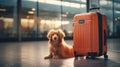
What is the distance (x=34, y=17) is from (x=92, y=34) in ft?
45.0

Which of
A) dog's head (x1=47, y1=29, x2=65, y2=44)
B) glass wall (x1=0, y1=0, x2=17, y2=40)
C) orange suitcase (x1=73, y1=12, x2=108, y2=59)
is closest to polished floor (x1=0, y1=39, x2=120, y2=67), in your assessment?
orange suitcase (x1=73, y1=12, x2=108, y2=59)

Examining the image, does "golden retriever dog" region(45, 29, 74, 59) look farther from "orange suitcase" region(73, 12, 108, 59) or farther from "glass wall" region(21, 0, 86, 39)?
"glass wall" region(21, 0, 86, 39)

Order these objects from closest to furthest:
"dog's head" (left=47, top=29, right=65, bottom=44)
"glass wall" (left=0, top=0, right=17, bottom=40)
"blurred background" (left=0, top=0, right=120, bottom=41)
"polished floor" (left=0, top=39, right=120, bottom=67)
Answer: "polished floor" (left=0, top=39, right=120, bottom=67) → "dog's head" (left=47, top=29, right=65, bottom=44) → "glass wall" (left=0, top=0, right=17, bottom=40) → "blurred background" (left=0, top=0, right=120, bottom=41)

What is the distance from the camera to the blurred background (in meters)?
17.3

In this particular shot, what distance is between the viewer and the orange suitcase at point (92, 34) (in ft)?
17.2

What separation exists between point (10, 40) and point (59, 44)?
1218 cm

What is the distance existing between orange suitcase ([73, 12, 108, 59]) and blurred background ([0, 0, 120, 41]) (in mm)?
12091

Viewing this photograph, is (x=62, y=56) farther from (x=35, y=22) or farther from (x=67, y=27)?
(x=67, y=27)

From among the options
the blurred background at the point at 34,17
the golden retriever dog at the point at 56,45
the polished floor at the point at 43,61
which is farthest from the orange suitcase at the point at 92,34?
the blurred background at the point at 34,17

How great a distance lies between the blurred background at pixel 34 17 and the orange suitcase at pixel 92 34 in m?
12.1

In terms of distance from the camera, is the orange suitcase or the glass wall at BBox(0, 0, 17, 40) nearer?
the orange suitcase

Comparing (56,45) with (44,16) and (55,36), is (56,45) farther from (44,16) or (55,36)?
(44,16)

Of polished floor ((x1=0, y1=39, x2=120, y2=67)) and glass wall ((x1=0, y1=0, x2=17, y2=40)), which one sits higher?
glass wall ((x1=0, y1=0, x2=17, y2=40))

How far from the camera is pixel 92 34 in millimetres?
5238
